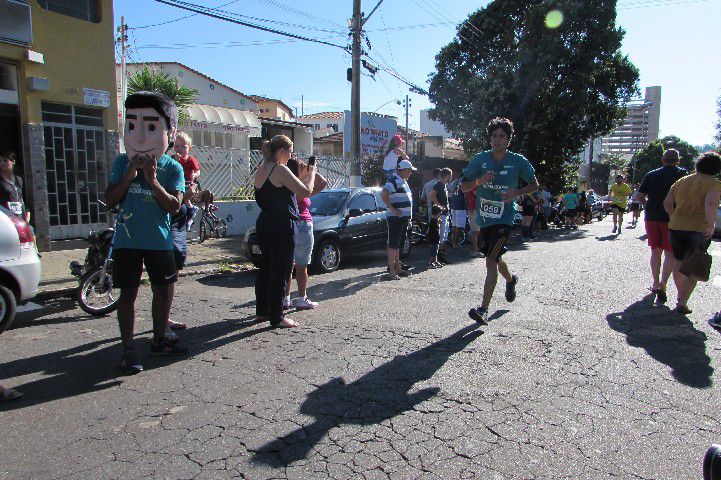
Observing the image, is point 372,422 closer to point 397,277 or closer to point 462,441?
point 462,441

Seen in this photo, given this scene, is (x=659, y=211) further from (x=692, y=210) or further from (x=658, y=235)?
(x=692, y=210)

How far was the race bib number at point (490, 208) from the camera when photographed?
4.92 meters

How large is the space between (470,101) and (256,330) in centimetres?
1848

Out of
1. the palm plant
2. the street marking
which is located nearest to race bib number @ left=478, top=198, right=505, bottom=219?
the street marking

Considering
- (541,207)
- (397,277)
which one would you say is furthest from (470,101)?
(397,277)

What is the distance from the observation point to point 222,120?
25578 mm

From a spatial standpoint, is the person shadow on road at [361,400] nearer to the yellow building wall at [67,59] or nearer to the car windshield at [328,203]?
the car windshield at [328,203]

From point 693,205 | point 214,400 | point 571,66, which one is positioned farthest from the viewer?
point 571,66

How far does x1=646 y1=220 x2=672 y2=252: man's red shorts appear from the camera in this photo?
6022mm

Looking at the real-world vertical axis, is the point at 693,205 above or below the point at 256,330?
above

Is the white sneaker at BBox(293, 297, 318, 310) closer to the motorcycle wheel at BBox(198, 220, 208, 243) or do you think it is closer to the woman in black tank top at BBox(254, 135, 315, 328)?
the woman in black tank top at BBox(254, 135, 315, 328)

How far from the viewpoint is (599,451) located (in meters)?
2.62

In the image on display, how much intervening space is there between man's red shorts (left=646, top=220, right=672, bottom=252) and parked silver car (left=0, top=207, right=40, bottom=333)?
6849mm

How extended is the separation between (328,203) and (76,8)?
6.47 metres
